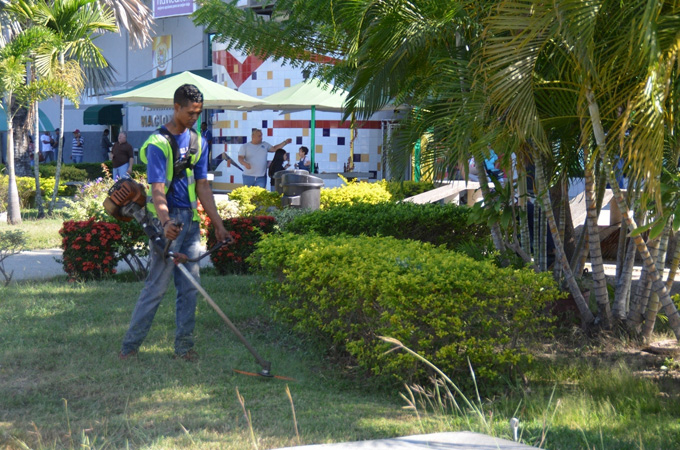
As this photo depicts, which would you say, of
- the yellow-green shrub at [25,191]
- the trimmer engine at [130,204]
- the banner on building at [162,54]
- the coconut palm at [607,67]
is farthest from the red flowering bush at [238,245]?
the banner on building at [162,54]

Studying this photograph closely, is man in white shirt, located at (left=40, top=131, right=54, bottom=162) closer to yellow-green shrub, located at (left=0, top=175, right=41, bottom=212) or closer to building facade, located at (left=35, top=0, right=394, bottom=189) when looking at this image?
building facade, located at (left=35, top=0, right=394, bottom=189)

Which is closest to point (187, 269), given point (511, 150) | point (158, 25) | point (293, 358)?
point (293, 358)

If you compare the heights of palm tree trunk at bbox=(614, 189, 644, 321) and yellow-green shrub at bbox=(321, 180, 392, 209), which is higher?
yellow-green shrub at bbox=(321, 180, 392, 209)

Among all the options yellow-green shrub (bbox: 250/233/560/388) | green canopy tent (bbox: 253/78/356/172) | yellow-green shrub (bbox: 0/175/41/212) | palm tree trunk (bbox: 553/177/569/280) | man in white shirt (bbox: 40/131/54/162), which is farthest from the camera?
man in white shirt (bbox: 40/131/54/162)

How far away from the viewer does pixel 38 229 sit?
46.1 feet

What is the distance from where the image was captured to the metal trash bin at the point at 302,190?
11.6 metres

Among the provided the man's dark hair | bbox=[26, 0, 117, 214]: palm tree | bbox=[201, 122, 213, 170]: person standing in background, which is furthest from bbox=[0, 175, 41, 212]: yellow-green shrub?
the man's dark hair

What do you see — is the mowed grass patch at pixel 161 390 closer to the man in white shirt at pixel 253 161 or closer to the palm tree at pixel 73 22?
the palm tree at pixel 73 22

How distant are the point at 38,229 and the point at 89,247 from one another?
5492 millimetres

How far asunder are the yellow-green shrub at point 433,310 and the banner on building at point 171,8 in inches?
916

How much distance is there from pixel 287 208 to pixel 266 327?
4.45 metres

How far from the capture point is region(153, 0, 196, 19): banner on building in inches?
1086

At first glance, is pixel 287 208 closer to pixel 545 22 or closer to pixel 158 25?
pixel 545 22

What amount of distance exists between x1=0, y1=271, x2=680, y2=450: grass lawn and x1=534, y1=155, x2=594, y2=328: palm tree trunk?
62 centimetres
